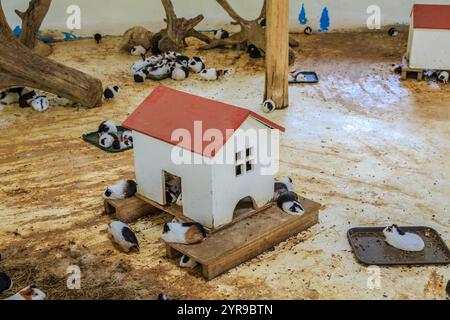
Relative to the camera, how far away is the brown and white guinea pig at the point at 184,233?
440cm

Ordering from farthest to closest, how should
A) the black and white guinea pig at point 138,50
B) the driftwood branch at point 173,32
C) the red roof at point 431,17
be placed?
the black and white guinea pig at point 138,50, the driftwood branch at point 173,32, the red roof at point 431,17

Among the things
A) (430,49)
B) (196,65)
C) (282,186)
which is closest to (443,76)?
(430,49)

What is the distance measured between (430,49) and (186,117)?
4.44m

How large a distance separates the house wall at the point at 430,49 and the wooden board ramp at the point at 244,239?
381cm

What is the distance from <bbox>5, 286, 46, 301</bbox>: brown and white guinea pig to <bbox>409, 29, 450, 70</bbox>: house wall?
5.60 metres

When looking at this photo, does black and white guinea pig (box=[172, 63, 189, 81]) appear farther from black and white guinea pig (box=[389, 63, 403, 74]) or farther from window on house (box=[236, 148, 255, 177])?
window on house (box=[236, 148, 255, 177])

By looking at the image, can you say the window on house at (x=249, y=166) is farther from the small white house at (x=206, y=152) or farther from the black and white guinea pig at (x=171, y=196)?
the black and white guinea pig at (x=171, y=196)

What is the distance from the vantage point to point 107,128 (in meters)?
6.64

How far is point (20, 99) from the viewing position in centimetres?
756

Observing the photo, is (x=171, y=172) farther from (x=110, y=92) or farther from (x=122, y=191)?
(x=110, y=92)

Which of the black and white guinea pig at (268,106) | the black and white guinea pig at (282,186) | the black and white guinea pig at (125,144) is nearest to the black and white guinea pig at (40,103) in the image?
the black and white guinea pig at (125,144)

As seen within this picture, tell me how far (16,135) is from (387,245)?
3976 mm

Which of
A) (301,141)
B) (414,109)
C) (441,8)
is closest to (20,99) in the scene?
(301,141)

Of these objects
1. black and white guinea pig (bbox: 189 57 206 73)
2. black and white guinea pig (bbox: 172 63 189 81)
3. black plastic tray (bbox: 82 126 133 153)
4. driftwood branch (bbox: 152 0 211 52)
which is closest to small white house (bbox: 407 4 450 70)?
black and white guinea pig (bbox: 189 57 206 73)
